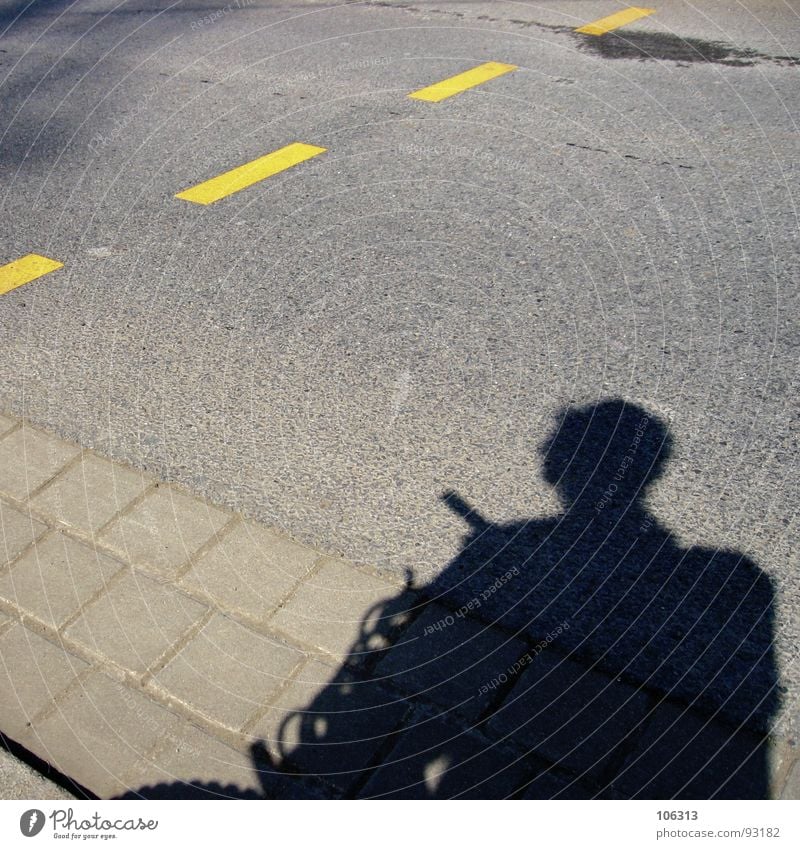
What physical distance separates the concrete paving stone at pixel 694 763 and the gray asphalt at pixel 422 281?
0.17 metres

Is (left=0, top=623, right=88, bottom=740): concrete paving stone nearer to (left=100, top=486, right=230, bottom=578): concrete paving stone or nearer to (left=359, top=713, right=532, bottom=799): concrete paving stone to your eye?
(left=100, top=486, right=230, bottom=578): concrete paving stone

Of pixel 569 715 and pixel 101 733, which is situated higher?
pixel 569 715

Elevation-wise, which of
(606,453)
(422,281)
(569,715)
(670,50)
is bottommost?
(569,715)

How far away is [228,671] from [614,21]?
707 centimetres

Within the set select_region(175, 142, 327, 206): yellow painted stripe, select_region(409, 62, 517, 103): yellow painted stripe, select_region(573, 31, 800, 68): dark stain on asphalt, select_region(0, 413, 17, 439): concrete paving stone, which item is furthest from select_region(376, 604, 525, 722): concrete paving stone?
select_region(573, 31, 800, 68): dark stain on asphalt

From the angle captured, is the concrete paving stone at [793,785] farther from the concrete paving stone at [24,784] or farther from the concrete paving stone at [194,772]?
the concrete paving stone at [24,784]

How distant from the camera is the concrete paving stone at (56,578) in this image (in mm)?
2643

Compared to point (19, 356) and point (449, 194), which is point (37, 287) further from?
point (449, 194)

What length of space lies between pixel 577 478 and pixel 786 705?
995mm

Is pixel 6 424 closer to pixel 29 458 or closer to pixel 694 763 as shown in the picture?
pixel 29 458

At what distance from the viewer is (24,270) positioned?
452 centimetres

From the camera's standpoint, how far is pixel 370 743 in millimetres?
2217

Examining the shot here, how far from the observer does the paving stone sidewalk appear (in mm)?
2139

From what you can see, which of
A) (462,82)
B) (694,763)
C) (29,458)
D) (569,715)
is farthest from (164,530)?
(462,82)
